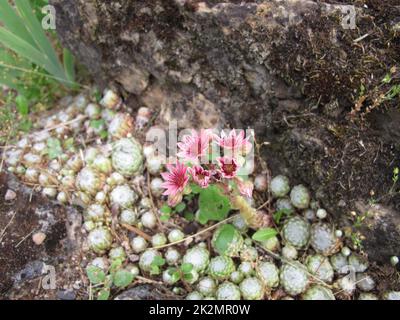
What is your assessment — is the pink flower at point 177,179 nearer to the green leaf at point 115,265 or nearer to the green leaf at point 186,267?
the green leaf at point 186,267

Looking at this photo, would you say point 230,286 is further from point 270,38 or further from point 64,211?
point 270,38

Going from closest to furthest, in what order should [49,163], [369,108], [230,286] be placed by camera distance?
[369,108], [230,286], [49,163]

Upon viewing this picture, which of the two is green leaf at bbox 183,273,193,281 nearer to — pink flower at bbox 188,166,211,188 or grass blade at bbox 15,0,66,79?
pink flower at bbox 188,166,211,188

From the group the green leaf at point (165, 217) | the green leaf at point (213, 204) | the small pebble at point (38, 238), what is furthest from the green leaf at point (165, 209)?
the small pebble at point (38, 238)

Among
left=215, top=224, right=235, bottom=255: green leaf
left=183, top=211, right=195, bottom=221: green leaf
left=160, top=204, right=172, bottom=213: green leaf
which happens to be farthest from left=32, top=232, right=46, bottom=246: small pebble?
left=215, top=224, right=235, bottom=255: green leaf

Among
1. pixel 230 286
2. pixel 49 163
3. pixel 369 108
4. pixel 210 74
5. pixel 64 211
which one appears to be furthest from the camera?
pixel 49 163

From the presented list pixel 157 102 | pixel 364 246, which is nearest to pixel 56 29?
pixel 157 102
